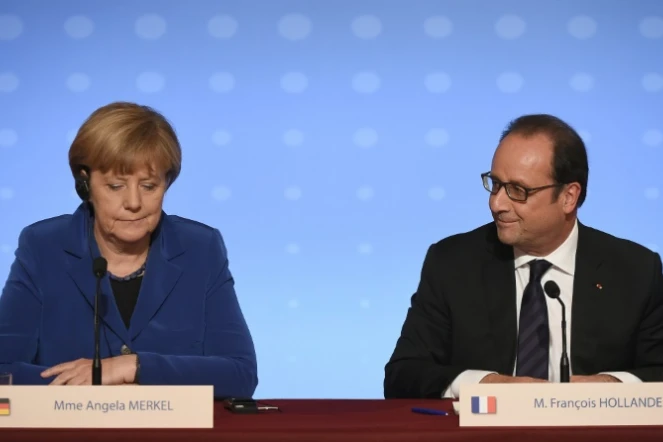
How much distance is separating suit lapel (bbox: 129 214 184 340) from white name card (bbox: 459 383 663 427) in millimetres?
1079

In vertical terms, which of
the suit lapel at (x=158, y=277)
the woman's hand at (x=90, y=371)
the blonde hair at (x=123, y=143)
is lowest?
the woman's hand at (x=90, y=371)

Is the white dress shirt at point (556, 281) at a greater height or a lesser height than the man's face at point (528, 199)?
lesser

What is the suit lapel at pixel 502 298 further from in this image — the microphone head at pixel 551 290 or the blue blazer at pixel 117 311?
the blue blazer at pixel 117 311

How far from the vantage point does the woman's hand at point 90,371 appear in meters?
2.59

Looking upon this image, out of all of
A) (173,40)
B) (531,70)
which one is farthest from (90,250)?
(531,70)

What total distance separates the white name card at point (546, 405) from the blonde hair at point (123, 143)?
1.13 m

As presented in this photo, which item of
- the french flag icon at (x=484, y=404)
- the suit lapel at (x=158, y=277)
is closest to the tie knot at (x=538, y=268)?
the french flag icon at (x=484, y=404)

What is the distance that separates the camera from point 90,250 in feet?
9.89

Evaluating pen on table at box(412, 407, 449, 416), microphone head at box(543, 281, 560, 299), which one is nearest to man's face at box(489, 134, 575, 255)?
microphone head at box(543, 281, 560, 299)

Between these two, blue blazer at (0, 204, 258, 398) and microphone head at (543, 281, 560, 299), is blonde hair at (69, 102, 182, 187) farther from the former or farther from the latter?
microphone head at (543, 281, 560, 299)

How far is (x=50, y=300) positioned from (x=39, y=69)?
4.88 ft

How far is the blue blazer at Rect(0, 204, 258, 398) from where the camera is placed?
289 centimetres

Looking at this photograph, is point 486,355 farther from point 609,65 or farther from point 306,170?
point 609,65

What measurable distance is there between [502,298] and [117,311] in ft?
3.81
